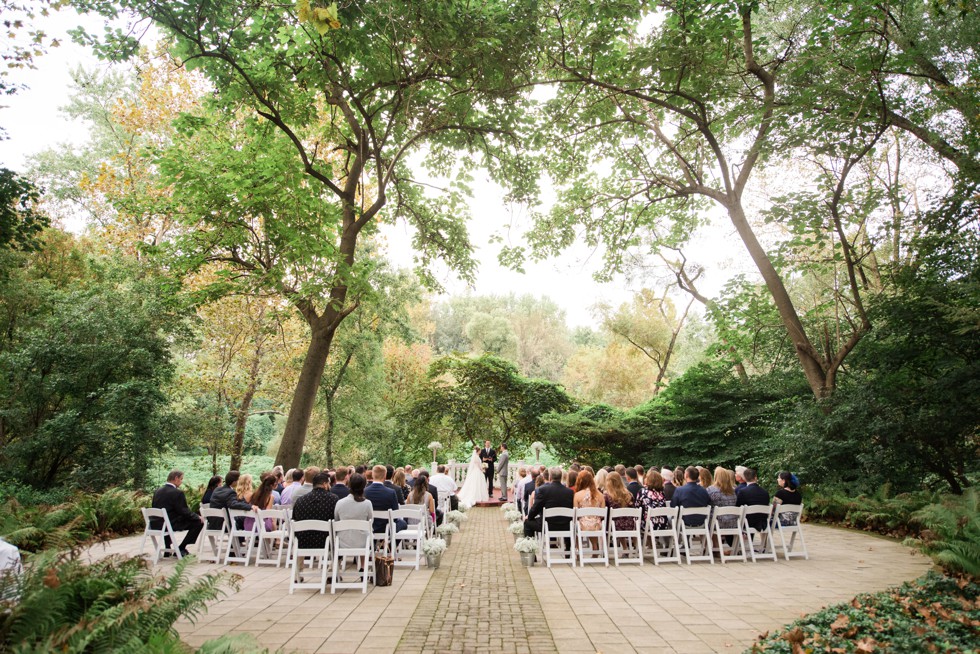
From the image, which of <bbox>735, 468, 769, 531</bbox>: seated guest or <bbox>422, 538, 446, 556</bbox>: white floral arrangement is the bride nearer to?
<bbox>422, 538, 446, 556</bbox>: white floral arrangement

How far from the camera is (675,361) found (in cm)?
3575

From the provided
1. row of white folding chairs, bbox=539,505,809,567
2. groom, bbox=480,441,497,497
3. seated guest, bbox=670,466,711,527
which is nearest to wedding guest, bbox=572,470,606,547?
row of white folding chairs, bbox=539,505,809,567

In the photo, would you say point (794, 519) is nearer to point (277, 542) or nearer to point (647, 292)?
point (277, 542)

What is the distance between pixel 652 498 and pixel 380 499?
4236 mm

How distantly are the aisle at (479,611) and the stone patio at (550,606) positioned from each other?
0.02 meters

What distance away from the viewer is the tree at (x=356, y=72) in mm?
8461

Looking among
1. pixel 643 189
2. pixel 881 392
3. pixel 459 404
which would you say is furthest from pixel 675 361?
pixel 881 392

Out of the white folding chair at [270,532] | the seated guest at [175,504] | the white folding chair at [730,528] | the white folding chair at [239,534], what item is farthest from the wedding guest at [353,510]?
the white folding chair at [730,528]

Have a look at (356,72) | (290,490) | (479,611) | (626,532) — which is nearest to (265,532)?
(290,490)

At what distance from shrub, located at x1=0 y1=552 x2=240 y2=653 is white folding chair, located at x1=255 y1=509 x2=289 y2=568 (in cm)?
350

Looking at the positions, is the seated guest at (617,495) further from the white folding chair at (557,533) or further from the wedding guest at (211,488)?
the wedding guest at (211,488)

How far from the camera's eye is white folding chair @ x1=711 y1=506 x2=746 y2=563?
8.34 metres

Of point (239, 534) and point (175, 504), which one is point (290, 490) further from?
point (175, 504)

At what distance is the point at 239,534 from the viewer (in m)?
8.33
